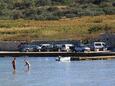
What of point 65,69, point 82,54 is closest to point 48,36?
point 82,54

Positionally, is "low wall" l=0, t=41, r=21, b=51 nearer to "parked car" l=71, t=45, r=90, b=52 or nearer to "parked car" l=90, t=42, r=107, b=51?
"parked car" l=71, t=45, r=90, b=52

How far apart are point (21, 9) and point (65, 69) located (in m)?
98.7

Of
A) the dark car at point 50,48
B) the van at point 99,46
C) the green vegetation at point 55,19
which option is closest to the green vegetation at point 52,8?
the green vegetation at point 55,19

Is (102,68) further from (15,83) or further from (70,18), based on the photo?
(70,18)

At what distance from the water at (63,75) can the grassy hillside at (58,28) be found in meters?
33.9

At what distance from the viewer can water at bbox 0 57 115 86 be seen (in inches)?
1772

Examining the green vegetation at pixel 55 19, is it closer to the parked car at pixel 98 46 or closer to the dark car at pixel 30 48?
A: the dark car at pixel 30 48

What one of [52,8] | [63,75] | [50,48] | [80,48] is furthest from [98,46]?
[52,8]

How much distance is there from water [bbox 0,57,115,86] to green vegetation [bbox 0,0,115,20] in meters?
71.6

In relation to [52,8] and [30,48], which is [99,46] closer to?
[30,48]

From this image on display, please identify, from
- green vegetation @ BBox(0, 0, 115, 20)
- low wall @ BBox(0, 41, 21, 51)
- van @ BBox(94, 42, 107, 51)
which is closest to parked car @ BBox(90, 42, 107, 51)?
van @ BBox(94, 42, 107, 51)

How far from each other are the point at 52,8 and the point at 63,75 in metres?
101

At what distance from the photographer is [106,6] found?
150 m

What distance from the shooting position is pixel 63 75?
5162 centimetres
